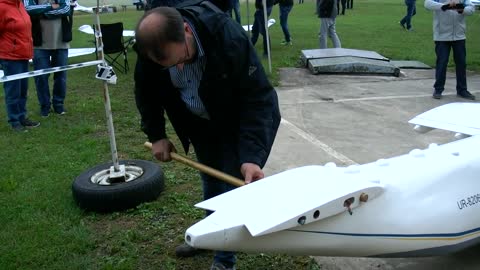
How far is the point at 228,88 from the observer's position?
266 cm

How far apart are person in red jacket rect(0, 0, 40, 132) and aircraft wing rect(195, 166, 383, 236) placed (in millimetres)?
5219

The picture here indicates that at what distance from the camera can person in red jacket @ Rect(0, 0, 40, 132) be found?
6.41 m

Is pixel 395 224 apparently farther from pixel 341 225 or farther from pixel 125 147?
pixel 125 147

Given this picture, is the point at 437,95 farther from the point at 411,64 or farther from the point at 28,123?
the point at 28,123

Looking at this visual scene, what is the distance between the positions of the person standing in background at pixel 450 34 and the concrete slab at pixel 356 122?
0.26 metres

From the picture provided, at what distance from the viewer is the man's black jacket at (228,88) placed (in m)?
2.54

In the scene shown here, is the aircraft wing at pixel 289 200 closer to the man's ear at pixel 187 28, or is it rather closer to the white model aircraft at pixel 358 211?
the white model aircraft at pixel 358 211

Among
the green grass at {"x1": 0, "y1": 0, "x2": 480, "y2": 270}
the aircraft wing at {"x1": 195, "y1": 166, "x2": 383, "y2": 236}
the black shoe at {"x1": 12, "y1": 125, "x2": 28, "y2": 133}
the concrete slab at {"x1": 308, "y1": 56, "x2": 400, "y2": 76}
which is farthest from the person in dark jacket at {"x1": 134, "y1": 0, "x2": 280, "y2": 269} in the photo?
the concrete slab at {"x1": 308, "y1": 56, "x2": 400, "y2": 76}

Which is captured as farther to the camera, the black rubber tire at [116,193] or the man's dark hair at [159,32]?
the black rubber tire at [116,193]

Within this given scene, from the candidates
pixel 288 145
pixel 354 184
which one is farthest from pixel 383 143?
pixel 354 184

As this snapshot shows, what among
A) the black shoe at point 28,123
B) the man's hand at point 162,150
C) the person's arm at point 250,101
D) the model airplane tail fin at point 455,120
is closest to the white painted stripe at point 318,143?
the model airplane tail fin at point 455,120

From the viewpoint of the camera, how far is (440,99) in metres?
7.86

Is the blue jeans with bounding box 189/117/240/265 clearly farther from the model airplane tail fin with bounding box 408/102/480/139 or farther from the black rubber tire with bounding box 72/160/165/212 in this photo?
the model airplane tail fin with bounding box 408/102/480/139

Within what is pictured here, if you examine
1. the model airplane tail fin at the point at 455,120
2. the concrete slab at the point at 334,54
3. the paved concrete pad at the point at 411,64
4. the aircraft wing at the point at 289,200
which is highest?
the aircraft wing at the point at 289,200
